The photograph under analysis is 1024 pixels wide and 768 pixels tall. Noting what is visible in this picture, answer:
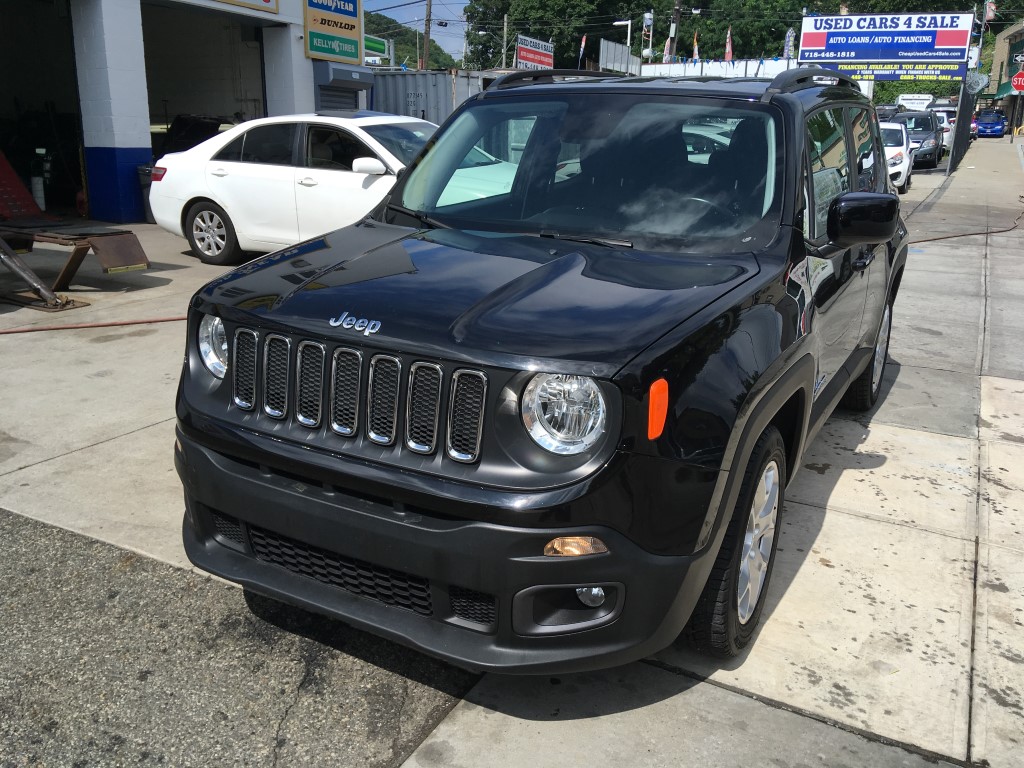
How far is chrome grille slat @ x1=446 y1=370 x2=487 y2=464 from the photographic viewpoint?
2.42 m

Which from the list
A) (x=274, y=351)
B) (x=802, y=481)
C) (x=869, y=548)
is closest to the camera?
(x=274, y=351)

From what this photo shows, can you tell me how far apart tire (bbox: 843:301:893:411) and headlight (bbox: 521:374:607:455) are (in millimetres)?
3352

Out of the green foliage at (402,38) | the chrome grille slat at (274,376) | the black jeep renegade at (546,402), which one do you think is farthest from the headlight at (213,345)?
the green foliage at (402,38)

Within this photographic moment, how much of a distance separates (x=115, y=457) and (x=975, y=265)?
34.9 ft

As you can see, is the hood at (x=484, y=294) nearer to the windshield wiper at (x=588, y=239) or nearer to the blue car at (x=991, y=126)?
the windshield wiper at (x=588, y=239)

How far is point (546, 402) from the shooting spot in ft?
7.93

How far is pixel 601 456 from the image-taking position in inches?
92.6

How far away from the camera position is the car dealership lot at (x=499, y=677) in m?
2.67

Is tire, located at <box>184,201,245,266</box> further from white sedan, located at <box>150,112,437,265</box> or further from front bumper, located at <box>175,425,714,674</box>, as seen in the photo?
front bumper, located at <box>175,425,714,674</box>

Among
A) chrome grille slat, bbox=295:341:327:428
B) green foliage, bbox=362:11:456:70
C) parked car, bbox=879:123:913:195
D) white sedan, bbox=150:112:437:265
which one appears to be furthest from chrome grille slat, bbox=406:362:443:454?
green foliage, bbox=362:11:456:70

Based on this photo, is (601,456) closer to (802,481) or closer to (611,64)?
(802,481)

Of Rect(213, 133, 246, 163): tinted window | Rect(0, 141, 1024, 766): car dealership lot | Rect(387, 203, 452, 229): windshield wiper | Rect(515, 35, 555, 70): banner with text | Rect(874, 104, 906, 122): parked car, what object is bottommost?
Rect(0, 141, 1024, 766): car dealership lot

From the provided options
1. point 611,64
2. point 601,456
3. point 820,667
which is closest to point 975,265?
point 820,667

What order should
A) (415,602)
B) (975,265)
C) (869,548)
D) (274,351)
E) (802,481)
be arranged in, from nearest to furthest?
(415,602), (274,351), (869,548), (802,481), (975,265)
